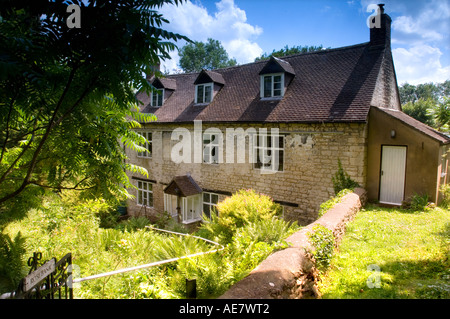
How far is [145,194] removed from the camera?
18.3 metres

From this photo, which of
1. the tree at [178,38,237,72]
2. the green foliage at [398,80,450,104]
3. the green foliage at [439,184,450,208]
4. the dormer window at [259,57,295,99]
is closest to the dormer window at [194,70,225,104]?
the dormer window at [259,57,295,99]

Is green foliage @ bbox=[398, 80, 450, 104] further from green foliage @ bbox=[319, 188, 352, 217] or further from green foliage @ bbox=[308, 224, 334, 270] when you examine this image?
green foliage @ bbox=[308, 224, 334, 270]

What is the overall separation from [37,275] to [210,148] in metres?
12.0

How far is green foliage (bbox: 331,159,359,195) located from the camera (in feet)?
35.4

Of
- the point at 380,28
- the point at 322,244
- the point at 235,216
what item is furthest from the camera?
the point at 380,28

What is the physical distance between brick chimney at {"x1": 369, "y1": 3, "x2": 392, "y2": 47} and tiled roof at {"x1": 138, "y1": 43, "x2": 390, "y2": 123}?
1.15 feet

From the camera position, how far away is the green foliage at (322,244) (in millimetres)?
5456

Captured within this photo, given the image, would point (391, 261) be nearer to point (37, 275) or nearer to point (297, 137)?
point (37, 275)

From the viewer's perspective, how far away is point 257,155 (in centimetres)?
1312

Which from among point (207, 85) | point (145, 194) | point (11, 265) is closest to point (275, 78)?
point (207, 85)
